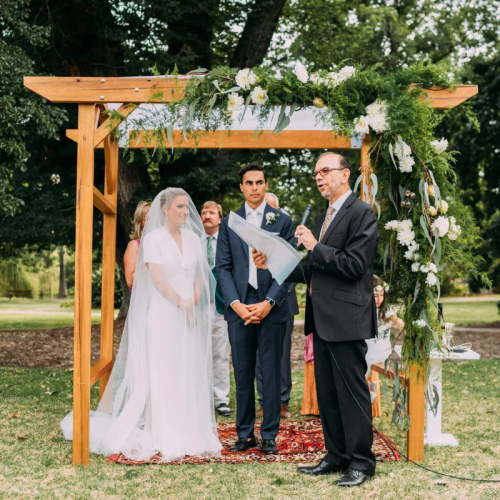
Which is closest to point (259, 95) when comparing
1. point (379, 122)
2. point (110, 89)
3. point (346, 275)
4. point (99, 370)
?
point (379, 122)

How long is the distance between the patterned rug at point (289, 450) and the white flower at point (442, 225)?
169 centimetres

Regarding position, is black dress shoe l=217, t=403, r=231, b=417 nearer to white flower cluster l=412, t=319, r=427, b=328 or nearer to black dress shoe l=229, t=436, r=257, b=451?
black dress shoe l=229, t=436, r=257, b=451

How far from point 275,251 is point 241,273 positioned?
58 centimetres

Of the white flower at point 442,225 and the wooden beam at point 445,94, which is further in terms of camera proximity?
the wooden beam at point 445,94

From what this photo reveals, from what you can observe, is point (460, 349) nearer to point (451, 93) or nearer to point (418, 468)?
point (418, 468)

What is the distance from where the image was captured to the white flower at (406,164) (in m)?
4.62

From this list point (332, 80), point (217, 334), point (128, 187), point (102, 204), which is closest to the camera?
point (332, 80)

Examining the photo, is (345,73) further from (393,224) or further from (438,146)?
(393,224)

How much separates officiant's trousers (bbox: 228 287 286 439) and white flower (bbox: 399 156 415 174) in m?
1.45

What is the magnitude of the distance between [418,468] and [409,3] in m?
18.2

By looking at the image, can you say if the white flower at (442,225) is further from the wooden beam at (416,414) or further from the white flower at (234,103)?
the white flower at (234,103)

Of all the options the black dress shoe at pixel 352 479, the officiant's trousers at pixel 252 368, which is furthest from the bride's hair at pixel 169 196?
the black dress shoe at pixel 352 479

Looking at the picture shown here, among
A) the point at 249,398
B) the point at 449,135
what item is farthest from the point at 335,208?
the point at 449,135

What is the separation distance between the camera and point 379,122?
458 centimetres
